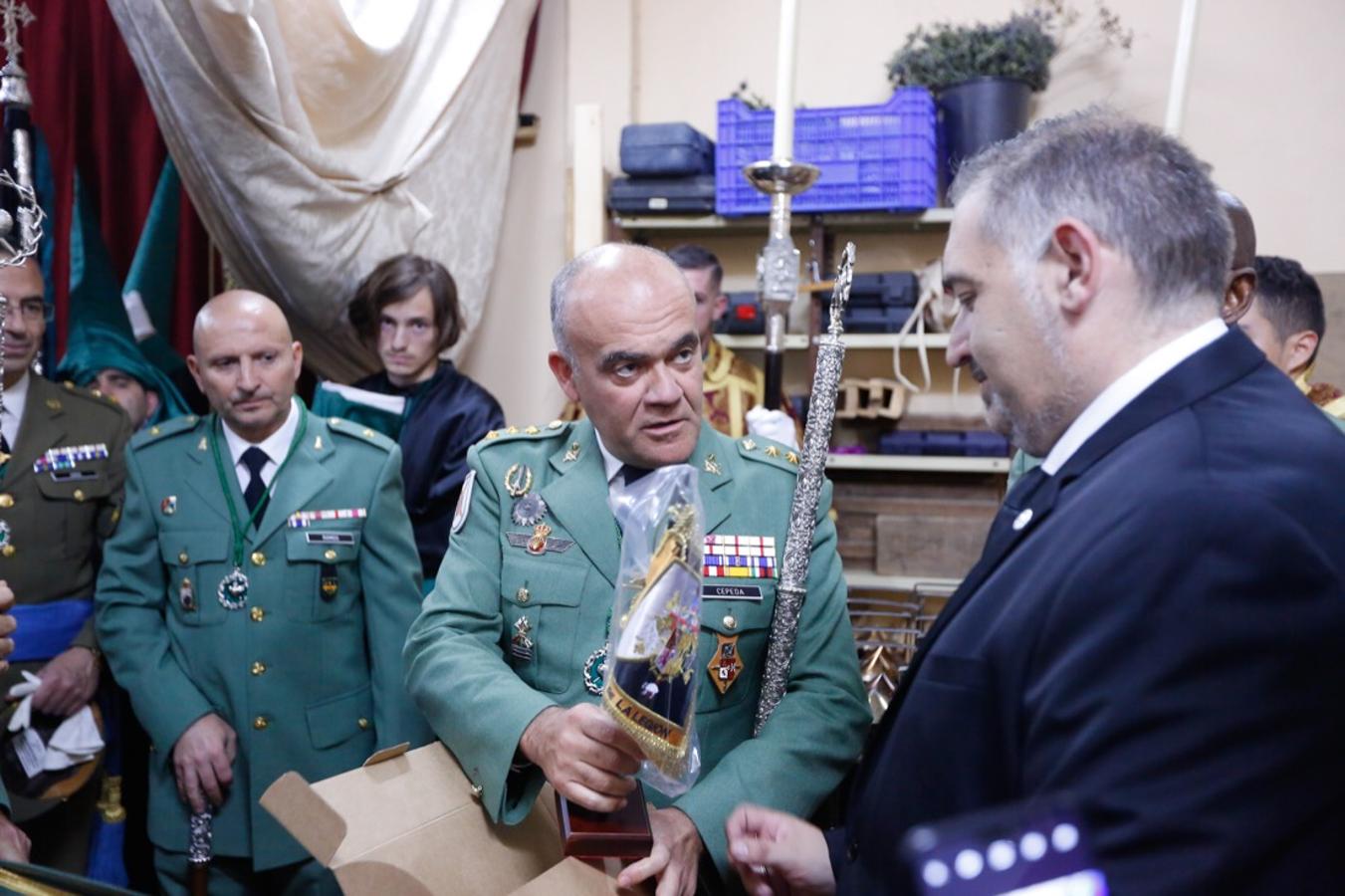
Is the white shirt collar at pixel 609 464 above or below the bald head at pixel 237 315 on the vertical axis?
below

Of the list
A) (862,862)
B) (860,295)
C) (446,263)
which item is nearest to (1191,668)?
(862,862)

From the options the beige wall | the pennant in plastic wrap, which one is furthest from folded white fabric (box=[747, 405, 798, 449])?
the beige wall

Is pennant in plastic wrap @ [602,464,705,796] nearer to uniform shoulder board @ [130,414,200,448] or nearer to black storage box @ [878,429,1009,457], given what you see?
uniform shoulder board @ [130,414,200,448]

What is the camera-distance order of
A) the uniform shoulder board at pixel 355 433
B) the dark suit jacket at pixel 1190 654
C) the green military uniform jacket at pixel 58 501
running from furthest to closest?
the uniform shoulder board at pixel 355 433 → the green military uniform jacket at pixel 58 501 → the dark suit jacket at pixel 1190 654

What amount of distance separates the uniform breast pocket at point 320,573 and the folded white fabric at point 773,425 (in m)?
0.93

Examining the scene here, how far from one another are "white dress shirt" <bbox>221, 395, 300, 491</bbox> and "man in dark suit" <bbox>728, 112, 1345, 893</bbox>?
152 centimetres

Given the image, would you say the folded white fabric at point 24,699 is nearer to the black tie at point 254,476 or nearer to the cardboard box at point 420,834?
the black tie at point 254,476

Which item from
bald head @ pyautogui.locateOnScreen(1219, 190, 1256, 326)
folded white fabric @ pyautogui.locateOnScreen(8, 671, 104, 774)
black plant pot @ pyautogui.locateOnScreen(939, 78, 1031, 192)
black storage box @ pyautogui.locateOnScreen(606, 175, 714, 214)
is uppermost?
black plant pot @ pyautogui.locateOnScreen(939, 78, 1031, 192)

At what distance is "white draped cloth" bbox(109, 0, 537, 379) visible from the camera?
220 cm

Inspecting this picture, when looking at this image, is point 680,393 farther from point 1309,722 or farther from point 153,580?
point 153,580

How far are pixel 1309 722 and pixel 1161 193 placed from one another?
46 cm

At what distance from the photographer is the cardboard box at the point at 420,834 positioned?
1075 mm

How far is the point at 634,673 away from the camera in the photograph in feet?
3.20

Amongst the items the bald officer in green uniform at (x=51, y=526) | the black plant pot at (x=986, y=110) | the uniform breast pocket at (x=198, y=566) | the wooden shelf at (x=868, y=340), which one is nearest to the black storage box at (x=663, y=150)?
the wooden shelf at (x=868, y=340)
